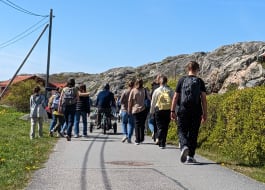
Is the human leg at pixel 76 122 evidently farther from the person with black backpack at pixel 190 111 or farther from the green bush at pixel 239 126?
the person with black backpack at pixel 190 111

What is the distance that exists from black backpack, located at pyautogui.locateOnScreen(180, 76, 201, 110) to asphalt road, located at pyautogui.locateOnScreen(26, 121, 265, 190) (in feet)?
3.64

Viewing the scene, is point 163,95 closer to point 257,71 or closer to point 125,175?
point 125,175

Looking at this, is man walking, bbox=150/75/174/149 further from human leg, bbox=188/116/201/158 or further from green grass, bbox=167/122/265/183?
human leg, bbox=188/116/201/158

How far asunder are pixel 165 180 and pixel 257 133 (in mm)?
2377

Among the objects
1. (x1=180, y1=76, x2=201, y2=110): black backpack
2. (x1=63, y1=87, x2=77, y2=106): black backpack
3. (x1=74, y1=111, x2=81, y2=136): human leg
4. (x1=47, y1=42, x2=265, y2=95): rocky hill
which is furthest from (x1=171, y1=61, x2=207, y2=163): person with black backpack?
(x1=47, y1=42, x2=265, y2=95): rocky hill

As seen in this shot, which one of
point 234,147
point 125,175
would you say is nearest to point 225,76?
point 234,147

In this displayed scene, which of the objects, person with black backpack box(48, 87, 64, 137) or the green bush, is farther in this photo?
person with black backpack box(48, 87, 64, 137)

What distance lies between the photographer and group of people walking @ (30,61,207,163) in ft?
32.1

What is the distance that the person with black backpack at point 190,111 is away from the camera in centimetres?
973

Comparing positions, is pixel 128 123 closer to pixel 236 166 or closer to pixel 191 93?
pixel 191 93

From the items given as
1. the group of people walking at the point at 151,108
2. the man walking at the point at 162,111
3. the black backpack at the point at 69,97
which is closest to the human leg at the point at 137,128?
the group of people walking at the point at 151,108

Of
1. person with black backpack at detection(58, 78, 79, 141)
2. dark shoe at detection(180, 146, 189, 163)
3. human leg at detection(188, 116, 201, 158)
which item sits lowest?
dark shoe at detection(180, 146, 189, 163)

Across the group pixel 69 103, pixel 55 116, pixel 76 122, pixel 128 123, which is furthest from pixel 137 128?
pixel 55 116

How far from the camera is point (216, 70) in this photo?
1559 inches
